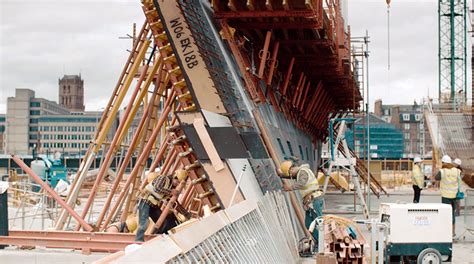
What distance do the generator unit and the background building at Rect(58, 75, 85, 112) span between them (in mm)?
178269

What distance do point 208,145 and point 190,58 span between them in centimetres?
207

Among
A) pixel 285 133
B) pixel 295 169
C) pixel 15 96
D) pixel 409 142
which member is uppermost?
pixel 15 96

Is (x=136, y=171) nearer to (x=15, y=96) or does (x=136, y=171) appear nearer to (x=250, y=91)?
(x=250, y=91)

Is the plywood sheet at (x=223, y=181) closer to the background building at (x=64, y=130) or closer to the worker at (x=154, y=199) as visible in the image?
the worker at (x=154, y=199)

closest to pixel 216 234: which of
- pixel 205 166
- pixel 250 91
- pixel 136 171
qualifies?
pixel 205 166

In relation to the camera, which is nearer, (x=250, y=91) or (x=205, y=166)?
(x=205, y=166)

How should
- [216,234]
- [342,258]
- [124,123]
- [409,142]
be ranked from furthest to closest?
[409,142] < [124,123] < [342,258] < [216,234]

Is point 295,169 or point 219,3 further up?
point 219,3

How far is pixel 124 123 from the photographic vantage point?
17297 mm

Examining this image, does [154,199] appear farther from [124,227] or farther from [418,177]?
[418,177]

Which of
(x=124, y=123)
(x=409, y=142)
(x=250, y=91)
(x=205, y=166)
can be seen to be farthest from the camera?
(x=409, y=142)

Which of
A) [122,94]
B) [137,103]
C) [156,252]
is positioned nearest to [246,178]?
[137,103]

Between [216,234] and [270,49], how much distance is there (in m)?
11.3

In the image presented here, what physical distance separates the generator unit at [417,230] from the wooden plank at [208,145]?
323 centimetres
